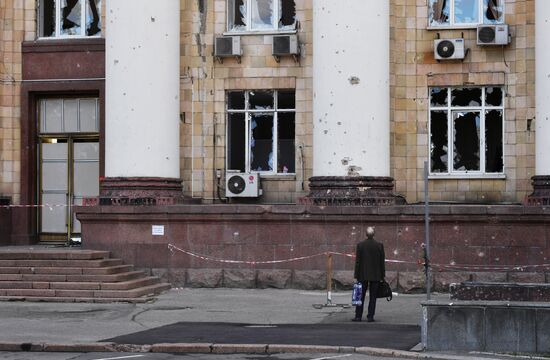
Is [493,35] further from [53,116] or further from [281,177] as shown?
[53,116]

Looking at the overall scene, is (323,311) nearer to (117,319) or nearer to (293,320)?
(293,320)

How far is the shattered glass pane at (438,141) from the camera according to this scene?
1180 inches

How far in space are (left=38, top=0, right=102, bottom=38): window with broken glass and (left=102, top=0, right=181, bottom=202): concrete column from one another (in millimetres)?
2688

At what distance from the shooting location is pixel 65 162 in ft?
107

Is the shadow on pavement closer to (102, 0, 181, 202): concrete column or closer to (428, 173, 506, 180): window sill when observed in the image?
(102, 0, 181, 202): concrete column

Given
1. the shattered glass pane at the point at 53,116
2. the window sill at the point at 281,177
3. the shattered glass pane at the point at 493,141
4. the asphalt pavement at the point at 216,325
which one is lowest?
the asphalt pavement at the point at 216,325

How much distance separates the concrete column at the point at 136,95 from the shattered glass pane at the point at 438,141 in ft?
21.4

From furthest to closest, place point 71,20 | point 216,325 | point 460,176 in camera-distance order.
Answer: point 71,20
point 460,176
point 216,325

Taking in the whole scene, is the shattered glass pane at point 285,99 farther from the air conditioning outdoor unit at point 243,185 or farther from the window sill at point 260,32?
the air conditioning outdoor unit at point 243,185

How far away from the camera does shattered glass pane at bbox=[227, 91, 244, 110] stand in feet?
101

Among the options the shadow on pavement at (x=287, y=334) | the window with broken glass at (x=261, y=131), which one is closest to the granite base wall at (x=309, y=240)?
the window with broken glass at (x=261, y=131)

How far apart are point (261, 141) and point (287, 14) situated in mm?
3293

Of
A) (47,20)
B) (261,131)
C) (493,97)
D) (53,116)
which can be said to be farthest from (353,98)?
(47,20)

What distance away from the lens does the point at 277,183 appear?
30.3m
